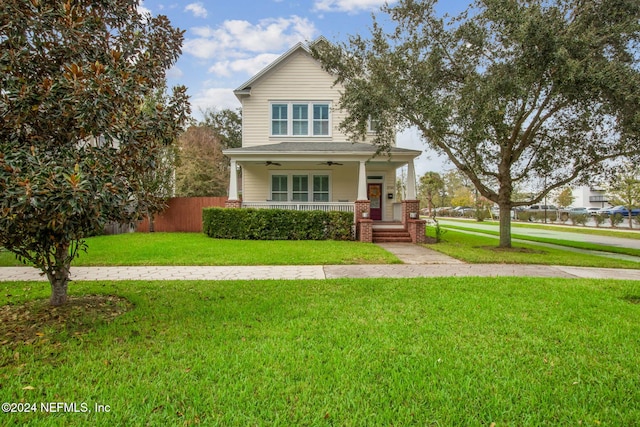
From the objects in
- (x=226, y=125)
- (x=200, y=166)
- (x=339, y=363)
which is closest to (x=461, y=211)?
(x=226, y=125)

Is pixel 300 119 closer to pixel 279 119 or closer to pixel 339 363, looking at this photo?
pixel 279 119

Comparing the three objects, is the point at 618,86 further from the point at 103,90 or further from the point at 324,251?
the point at 103,90

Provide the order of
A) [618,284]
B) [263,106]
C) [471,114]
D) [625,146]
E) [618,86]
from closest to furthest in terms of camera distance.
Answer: [618,284], [618,86], [471,114], [625,146], [263,106]

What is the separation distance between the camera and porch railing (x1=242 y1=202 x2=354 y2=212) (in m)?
14.5

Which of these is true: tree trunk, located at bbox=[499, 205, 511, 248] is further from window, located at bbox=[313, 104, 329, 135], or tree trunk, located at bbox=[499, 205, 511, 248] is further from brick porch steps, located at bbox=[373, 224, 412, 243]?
window, located at bbox=[313, 104, 329, 135]

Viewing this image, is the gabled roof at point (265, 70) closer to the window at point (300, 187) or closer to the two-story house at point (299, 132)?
the two-story house at point (299, 132)

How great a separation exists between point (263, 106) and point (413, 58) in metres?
8.19

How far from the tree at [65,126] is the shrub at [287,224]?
9.25 metres

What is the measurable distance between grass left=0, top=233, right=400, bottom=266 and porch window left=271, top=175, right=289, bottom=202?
4850mm

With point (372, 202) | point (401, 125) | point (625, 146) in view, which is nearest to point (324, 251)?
point (401, 125)

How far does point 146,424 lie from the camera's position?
232cm

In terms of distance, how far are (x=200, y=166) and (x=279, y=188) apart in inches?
454

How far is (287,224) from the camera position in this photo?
45.2 feet

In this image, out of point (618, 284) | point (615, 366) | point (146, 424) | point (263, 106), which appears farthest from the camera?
point (263, 106)
